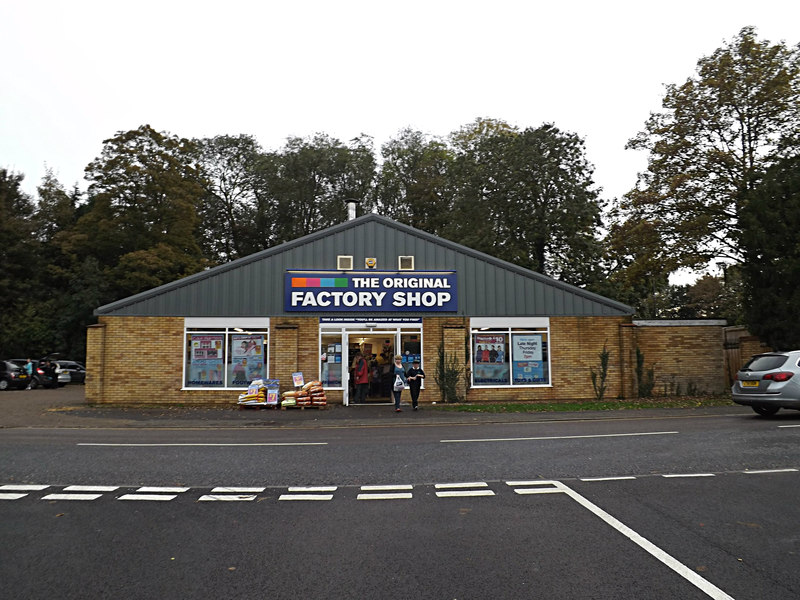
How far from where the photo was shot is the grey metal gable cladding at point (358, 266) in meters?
18.9

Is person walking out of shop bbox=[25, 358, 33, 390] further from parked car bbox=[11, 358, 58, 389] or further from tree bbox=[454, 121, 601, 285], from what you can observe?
tree bbox=[454, 121, 601, 285]

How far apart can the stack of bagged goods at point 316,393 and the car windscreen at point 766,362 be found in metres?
11.7

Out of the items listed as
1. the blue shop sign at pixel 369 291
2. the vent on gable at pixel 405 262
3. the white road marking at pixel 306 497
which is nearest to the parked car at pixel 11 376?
the blue shop sign at pixel 369 291

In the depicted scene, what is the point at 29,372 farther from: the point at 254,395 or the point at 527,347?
the point at 527,347

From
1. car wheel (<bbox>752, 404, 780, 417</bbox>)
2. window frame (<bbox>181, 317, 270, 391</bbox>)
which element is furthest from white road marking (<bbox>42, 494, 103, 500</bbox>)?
car wheel (<bbox>752, 404, 780, 417</bbox>)

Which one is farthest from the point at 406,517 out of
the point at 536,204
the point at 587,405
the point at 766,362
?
the point at 536,204

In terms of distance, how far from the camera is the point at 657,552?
442 centimetres

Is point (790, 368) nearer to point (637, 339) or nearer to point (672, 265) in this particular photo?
point (637, 339)

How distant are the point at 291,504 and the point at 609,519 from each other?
128 inches

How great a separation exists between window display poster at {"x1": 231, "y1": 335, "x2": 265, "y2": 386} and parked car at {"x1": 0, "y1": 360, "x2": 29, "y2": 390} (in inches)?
614

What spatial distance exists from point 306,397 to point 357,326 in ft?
9.96

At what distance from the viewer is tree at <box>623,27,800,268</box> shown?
21.1 meters

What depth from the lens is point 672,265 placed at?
22.6 meters

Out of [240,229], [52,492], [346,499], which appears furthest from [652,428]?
[240,229]
